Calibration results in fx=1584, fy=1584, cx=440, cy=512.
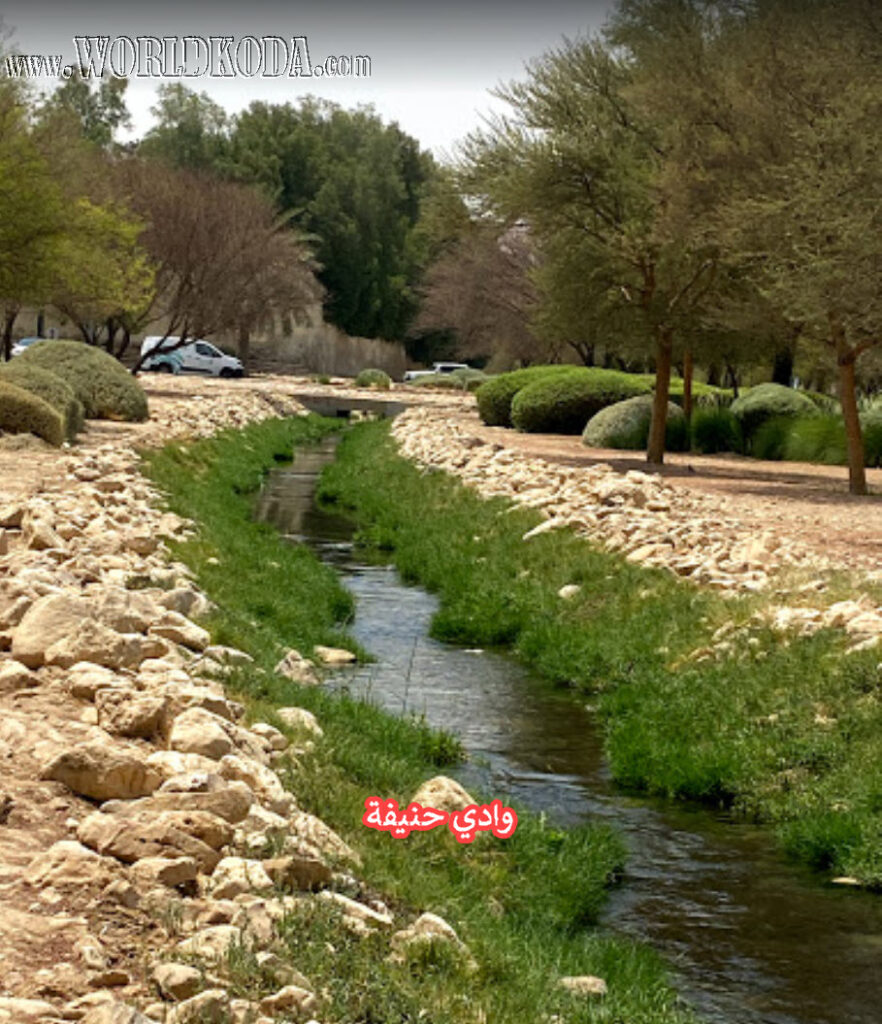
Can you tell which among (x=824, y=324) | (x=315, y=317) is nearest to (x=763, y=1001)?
(x=824, y=324)

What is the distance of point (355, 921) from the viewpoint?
4762 mm

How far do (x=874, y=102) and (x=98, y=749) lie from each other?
44.8 ft

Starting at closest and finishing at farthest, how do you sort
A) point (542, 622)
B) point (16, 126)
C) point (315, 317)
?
1. point (542, 622)
2. point (16, 126)
3. point (315, 317)

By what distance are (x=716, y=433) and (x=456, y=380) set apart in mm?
35121

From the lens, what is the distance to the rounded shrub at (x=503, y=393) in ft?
119

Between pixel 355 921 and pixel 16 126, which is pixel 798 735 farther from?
pixel 16 126

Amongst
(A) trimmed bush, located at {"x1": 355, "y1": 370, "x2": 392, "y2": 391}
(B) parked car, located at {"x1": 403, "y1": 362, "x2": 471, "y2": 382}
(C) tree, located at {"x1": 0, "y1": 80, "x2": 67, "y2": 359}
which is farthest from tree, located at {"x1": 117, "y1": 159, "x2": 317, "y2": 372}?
(B) parked car, located at {"x1": 403, "y1": 362, "x2": 471, "y2": 382}

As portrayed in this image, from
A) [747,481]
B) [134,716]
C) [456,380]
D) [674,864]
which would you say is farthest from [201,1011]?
[456,380]

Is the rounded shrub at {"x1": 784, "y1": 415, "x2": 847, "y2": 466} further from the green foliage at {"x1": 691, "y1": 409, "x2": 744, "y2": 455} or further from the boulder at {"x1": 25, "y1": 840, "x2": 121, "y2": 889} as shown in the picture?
the boulder at {"x1": 25, "y1": 840, "x2": 121, "y2": 889}

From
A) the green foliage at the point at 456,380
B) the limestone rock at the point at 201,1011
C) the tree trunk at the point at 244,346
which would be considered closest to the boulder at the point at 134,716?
the limestone rock at the point at 201,1011

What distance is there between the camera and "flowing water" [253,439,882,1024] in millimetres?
5988

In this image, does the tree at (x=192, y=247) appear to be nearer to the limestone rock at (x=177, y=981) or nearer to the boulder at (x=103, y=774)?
the boulder at (x=103, y=774)

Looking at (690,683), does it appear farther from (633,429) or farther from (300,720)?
(633,429)

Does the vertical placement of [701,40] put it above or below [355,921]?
above
